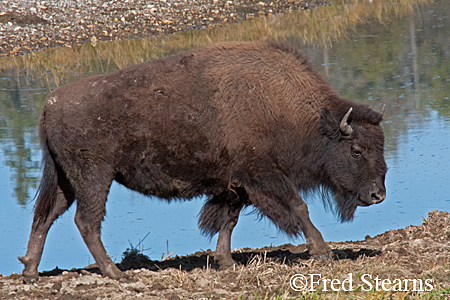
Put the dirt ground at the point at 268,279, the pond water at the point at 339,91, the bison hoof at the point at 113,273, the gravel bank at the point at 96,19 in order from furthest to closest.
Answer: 1. the gravel bank at the point at 96,19
2. the pond water at the point at 339,91
3. the bison hoof at the point at 113,273
4. the dirt ground at the point at 268,279

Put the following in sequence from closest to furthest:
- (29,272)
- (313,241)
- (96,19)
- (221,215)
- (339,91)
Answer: (29,272) → (313,241) → (221,215) → (339,91) → (96,19)

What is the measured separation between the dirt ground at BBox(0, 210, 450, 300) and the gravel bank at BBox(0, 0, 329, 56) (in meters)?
13.0

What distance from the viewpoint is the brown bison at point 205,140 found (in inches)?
230

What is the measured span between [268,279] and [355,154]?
145 cm

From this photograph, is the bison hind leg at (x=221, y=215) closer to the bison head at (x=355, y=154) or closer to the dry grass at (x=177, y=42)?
the bison head at (x=355, y=154)

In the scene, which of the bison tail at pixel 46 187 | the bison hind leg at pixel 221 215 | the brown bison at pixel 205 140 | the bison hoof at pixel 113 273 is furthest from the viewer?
the bison hind leg at pixel 221 215

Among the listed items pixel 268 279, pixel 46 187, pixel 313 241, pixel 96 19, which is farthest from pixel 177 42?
pixel 268 279

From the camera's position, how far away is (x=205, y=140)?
5.91 m

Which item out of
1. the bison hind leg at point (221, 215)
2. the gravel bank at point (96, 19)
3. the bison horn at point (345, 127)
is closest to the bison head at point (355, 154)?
the bison horn at point (345, 127)

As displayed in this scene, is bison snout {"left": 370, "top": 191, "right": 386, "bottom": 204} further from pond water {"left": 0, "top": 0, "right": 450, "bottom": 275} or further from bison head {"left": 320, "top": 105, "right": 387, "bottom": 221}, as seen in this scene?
pond water {"left": 0, "top": 0, "right": 450, "bottom": 275}

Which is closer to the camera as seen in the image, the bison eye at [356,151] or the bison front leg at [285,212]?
the bison front leg at [285,212]

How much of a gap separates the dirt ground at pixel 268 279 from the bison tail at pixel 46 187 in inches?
22.5

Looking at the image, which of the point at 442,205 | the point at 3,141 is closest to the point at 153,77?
the point at 442,205

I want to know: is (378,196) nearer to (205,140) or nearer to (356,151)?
(356,151)
